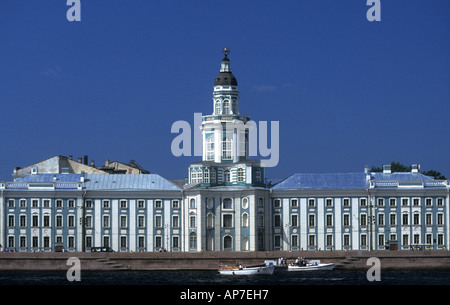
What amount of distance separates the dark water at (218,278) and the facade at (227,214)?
9.63m

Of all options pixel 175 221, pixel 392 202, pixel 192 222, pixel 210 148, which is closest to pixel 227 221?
pixel 192 222

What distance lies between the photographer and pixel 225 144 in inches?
4520

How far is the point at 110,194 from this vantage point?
113m

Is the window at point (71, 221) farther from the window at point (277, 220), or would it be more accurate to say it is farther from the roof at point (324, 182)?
the roof at point (324, 182)

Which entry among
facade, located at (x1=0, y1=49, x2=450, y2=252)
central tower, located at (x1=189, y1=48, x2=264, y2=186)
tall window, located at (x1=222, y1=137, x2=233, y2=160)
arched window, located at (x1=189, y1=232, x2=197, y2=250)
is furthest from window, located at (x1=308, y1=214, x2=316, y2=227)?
arched window, located at (x1=189, y1=232, x2=197, y2=250)

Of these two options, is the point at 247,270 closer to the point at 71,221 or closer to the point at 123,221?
the point at 123,221

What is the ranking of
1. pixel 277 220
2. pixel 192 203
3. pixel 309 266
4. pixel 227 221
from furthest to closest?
pixel 277 220 < pixel 227 221 < pixel 192 203 < pixel 309 266

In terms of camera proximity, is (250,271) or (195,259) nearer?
(250,271)

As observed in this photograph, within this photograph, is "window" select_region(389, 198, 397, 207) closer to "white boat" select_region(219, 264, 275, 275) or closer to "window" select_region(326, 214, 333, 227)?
"window" select_region(326, 214, 333, 227)

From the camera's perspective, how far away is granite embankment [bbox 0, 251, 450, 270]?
104m

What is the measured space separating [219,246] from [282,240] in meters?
6.26

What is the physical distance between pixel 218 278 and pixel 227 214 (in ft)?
60.9
